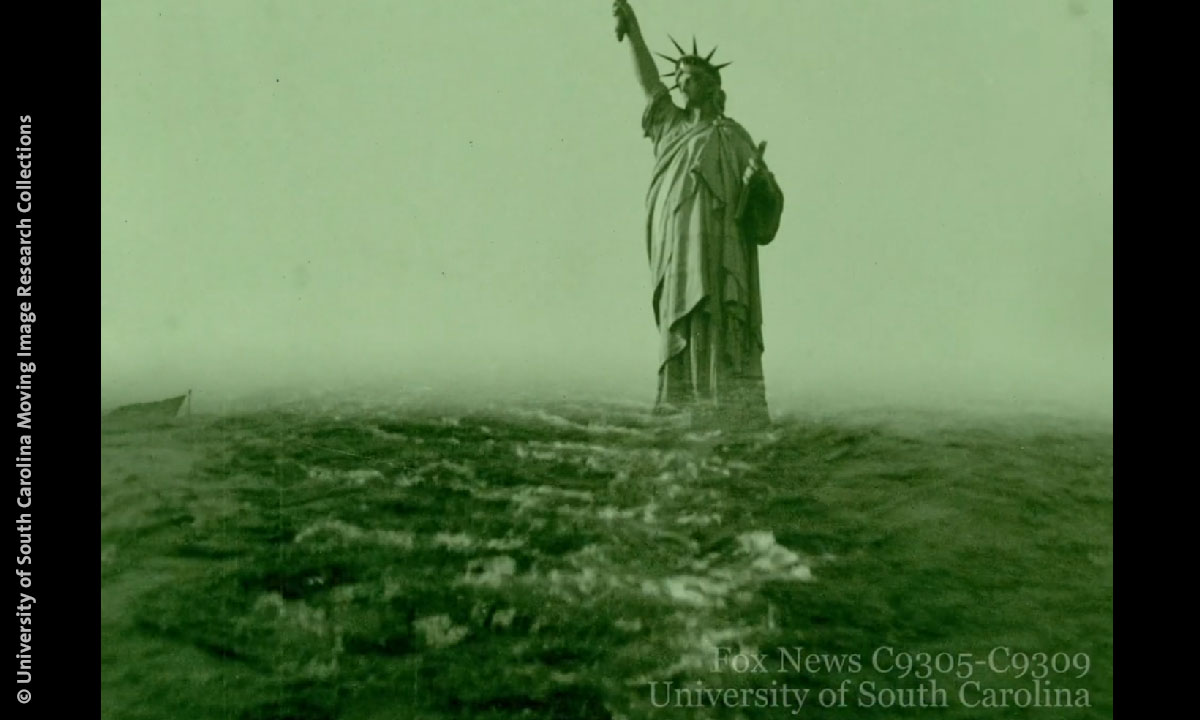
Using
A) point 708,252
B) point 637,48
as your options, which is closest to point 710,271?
point 708,252

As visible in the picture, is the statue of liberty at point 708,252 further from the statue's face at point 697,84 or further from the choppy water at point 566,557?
the choppy water at point 566,557

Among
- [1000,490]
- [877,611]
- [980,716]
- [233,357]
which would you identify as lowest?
[980,716]

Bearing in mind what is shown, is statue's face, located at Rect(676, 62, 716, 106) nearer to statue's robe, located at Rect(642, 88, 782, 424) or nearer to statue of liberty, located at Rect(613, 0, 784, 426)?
statue of liberty, located at Rect(613, 0, 784, 426)

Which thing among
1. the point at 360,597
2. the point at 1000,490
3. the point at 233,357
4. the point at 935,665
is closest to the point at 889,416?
the point at 1000,490

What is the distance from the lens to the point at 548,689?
8.77 metres

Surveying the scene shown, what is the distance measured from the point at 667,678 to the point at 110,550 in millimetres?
3462

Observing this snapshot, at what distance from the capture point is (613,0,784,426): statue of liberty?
9641 millimetres

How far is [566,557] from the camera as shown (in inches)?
362

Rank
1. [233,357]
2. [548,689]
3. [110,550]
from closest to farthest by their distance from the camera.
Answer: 1. [548,689]
2. [110,550]
3. [233,357]

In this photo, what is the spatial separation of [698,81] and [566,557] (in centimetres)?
319

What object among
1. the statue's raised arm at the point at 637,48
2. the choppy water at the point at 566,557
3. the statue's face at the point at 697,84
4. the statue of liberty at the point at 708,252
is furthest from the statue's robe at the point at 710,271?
the statue's raised arm at the point at 637,48

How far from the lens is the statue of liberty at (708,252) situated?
9641 mm

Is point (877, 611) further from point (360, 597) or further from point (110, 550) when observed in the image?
point (110, 550)

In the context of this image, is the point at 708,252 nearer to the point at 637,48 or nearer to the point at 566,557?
the point at 637,48
